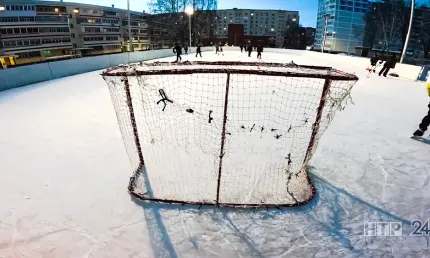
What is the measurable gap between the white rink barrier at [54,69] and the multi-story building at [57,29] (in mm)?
19854

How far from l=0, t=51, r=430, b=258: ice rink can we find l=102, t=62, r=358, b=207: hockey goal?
289 millimetres

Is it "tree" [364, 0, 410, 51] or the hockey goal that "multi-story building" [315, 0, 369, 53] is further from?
the hockey goal

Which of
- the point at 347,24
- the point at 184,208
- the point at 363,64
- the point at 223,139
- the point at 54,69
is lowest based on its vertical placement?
the point at 184,208

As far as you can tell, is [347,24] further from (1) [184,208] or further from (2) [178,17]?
(1) [184,208]

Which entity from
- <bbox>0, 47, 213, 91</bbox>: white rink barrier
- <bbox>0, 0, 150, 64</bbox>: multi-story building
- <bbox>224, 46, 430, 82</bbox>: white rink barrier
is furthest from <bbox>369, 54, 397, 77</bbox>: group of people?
<bbox>0, 0, 150, 64</bbox>: multi-story building

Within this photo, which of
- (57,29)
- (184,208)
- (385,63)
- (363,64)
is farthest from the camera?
(57,29)

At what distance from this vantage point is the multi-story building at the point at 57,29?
3525cm

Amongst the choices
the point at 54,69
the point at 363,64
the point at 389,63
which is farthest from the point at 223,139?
the point at 363,64

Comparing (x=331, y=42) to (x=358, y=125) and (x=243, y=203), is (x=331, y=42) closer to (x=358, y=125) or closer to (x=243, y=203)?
(x=358, y=125)

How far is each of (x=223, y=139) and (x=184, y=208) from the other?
3.48 feet

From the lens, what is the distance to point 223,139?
3.21m

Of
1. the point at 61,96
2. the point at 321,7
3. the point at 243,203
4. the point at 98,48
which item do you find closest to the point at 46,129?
the point at 61,96

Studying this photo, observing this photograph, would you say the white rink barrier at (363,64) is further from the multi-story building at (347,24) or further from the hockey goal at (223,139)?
the multi-story building at (347,24)

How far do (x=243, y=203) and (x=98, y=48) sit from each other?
55609mm
